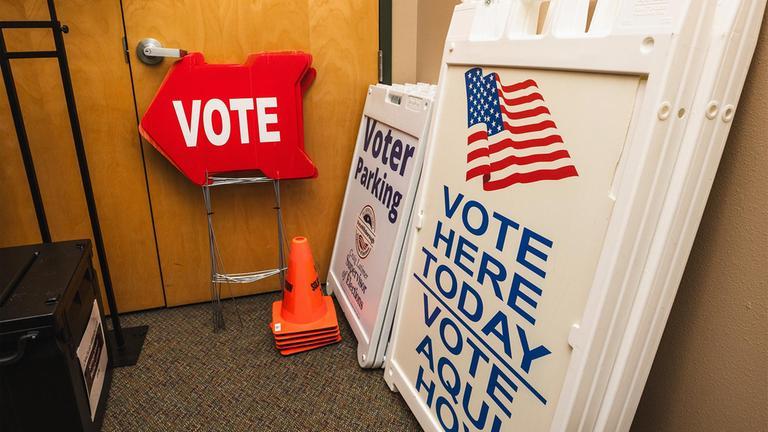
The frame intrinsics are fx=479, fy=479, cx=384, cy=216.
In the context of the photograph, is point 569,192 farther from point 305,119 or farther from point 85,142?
point 85,142

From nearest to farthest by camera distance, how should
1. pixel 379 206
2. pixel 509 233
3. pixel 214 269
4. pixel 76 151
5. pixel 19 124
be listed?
pixel 509 233
pixel 19 124
pixel 76 151
pixel 379 206
pixel 214 269

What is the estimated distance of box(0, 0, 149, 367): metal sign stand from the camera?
131cm

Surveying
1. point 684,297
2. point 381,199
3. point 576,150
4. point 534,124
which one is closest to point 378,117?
point 381,199

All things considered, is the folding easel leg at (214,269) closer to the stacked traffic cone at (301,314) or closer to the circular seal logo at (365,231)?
the stacked traffic cone at (301,314)

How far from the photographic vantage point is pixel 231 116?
1716mm

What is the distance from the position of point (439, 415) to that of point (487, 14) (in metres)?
1.00

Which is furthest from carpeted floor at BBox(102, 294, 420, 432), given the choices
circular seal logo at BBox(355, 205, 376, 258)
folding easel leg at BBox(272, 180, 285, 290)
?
circular seal logo at BBox(355, 205, 376, 258)

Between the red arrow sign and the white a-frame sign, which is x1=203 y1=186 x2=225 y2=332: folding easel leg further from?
the white a-frame sign

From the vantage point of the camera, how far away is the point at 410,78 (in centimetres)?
205

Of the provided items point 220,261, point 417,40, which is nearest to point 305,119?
point 417,40

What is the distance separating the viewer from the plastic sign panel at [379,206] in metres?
1.50

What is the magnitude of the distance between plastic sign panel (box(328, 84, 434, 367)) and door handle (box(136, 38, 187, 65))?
0.71 meters

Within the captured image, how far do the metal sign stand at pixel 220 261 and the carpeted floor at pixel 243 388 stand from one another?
93mm

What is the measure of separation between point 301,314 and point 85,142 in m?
1.01
